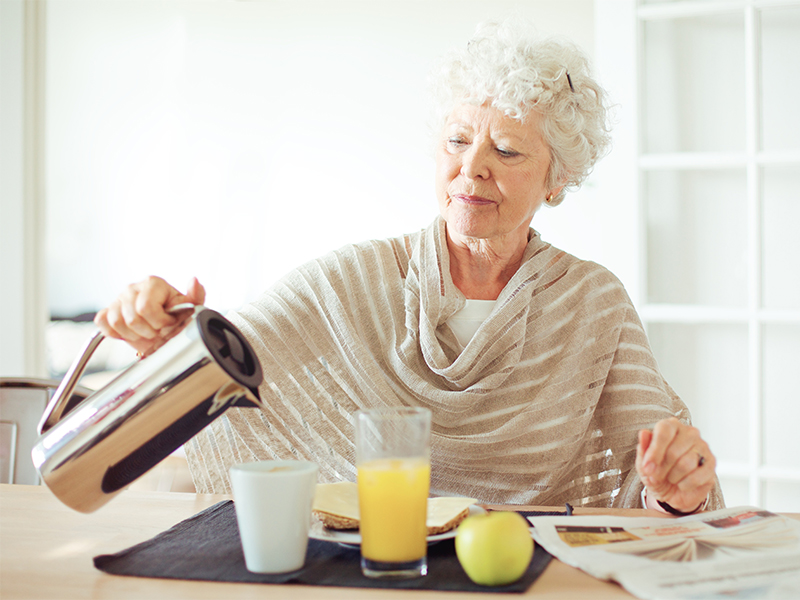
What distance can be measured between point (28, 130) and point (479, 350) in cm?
230

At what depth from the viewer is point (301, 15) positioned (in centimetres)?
377

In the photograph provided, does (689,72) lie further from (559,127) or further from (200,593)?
(200,593)

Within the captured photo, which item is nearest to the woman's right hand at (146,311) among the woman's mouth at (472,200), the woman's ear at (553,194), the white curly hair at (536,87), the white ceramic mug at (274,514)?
the white ceramic mug at (274,514)

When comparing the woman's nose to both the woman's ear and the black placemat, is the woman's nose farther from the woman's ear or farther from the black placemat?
the black placemat

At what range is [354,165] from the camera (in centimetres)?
373

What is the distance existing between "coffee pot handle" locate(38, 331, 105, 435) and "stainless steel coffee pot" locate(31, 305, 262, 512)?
0.09 feet

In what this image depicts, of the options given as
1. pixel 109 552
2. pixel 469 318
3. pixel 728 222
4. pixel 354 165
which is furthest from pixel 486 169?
pixel 354 165

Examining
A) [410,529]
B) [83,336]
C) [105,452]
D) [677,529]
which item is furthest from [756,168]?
[83,336]

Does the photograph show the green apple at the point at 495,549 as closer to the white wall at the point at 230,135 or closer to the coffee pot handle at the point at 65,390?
the coffee pot handle at the point at 65,390

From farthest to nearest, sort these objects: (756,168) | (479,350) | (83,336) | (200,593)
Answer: (83,336)
(756,168)
(479,350)
(200,593)

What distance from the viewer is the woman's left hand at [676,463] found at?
0.95 m

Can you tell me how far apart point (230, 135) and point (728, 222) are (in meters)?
2.68

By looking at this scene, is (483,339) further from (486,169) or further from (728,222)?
(728,222)

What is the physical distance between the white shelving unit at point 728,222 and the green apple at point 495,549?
1648 millimetres
